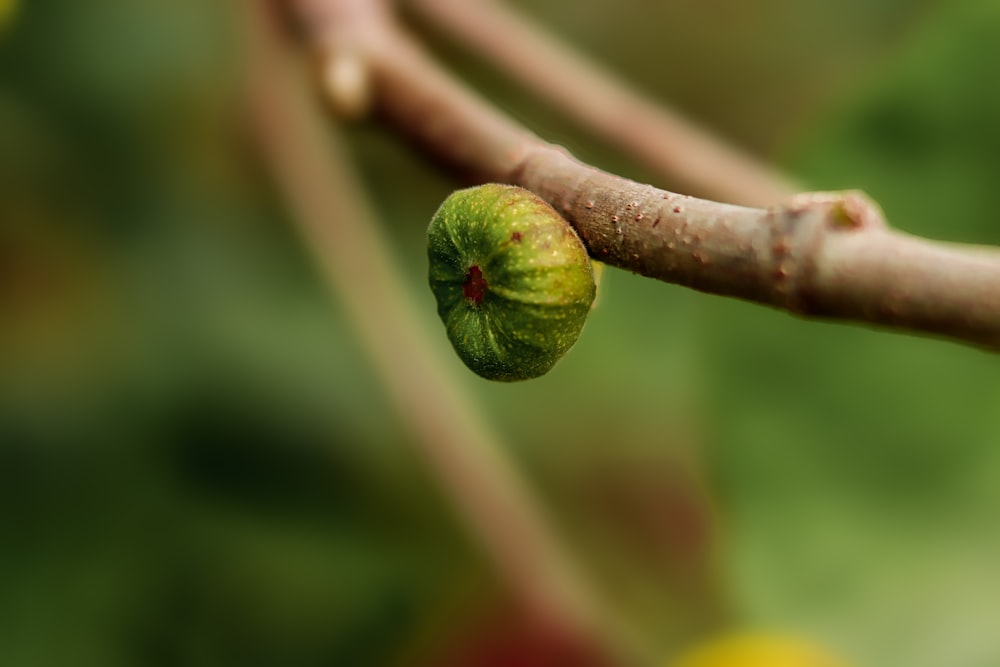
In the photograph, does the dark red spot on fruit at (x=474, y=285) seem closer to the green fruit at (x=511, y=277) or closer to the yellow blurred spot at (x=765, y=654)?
the green fruit at (x=511, y=277)

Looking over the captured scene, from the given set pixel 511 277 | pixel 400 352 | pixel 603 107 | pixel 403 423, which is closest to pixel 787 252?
pixel 511 277

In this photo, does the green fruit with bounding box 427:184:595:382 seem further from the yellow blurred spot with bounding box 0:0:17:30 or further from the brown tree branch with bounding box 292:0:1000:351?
the yellow blurred spot with bounding box 0:0:17:30

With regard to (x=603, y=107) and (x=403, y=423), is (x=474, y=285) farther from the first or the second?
(x=403, y=423)

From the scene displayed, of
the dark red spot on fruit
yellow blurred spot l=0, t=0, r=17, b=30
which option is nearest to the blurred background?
yellow blurred spot l=0, t=0, r=17, b=30

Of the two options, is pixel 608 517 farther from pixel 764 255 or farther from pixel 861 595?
pixel 764 255

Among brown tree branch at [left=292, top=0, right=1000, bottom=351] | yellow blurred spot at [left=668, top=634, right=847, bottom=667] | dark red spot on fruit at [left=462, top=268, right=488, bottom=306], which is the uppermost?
yellow blurred spot at [left=668, top=634, right=847, bottom=667]

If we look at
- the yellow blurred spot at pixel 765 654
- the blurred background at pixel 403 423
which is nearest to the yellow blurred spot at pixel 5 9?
the blurred background at pixel 403 423

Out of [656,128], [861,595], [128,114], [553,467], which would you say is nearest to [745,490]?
[861,595]
